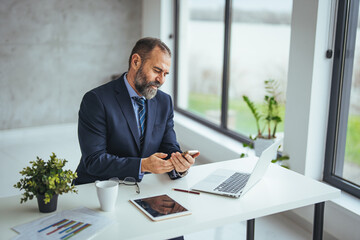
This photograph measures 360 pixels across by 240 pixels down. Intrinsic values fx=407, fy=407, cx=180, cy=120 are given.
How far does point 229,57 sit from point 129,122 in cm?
258

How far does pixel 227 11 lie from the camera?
15.0 ft

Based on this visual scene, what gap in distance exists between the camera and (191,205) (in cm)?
183

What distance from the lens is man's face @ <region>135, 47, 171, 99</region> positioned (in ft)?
7.68

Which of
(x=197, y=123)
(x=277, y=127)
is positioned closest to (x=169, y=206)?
(x=277, y=127)

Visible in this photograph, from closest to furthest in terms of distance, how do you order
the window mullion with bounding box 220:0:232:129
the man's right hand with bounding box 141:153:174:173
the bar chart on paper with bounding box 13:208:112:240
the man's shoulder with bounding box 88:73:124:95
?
the bar chart on paper with bounding box 13:208:112:240 → the man's right hand with bounding box 141:153:174:173 → the man's shoulder with bounding box 88:73:124:95 → the window mullion with bounding box 220:0:232:129

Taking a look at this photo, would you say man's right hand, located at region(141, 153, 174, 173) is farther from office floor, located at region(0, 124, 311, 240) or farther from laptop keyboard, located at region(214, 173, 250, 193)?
office floor, located at region(0, 124, 311, 240)

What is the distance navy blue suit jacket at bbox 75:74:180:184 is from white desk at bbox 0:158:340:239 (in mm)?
158

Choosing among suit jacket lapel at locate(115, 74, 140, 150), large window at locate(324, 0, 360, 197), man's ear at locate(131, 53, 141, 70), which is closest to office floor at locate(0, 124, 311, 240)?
large window at locate(324, 0, 360, 197)

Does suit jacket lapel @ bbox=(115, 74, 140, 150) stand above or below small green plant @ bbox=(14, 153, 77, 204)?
above

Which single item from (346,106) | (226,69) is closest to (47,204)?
(346,106)

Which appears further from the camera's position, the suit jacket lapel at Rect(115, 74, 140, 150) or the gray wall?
the gray wall

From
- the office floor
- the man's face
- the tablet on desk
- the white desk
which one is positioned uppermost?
the man's face

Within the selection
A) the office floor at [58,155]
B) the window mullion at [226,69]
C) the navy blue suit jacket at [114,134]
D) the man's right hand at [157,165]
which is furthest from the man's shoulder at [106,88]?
the window mullion at [226,69]

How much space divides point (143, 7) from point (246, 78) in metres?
2.26
